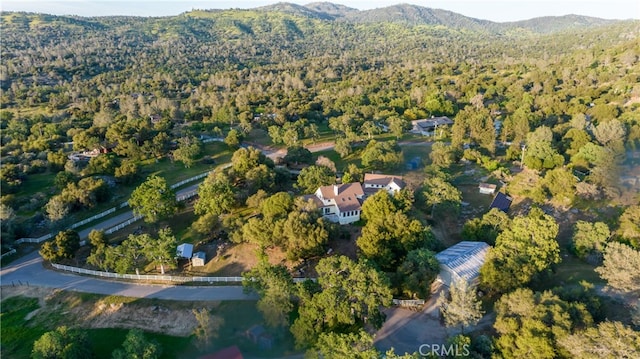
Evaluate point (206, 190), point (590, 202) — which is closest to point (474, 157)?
point (590, 202)

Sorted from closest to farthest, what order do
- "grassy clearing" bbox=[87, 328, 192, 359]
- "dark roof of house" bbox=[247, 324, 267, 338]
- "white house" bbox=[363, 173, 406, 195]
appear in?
"grassy clearing" bbox=[87, 328, 192, 359]
"dark roof of house" bbox=[247, 324, 267, 338]
"white house" bbox=[363, 173, 406, 195]

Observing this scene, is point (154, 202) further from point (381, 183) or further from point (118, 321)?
point (381, 183)

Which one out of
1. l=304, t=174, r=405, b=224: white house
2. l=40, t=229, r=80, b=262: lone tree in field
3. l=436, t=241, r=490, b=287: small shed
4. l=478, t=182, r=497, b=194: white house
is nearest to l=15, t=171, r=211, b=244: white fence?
l=40, t=229, r=80, b=262: lone tree in field

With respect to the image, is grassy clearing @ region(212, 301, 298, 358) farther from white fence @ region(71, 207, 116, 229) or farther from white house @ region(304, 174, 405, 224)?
white fence @ region(71, 207, 116, 229)

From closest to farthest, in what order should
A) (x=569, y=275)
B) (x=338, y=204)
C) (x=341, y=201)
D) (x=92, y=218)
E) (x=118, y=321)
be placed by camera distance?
(x=118, y=321) → (x=569, y=275) → (x=338, y=204) → (x=341, y=201) → (x=92, y=218)

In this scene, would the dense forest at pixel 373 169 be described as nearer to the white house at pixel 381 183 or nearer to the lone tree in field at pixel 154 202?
the lone tree in field at pixel 154 202

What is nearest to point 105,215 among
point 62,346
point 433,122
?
point 62,346
